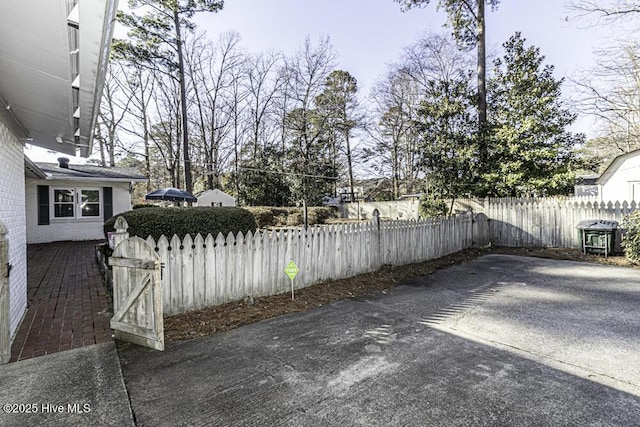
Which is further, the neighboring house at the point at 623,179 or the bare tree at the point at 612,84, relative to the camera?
the neighboring house at the point at 623,179

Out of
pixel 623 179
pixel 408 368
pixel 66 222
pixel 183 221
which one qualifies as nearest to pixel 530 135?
pixel 623 179

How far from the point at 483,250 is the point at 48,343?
33.9 ft

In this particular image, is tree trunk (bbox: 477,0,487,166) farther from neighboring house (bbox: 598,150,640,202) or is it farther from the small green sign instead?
the small green sign

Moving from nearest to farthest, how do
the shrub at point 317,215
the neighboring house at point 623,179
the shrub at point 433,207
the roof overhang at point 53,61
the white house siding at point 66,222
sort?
the roof overhang at point 53,61, the white house siding at point 66,222, the shrub at point 433,207, the neighboring house at point 623,179, the shrub at point 317,215

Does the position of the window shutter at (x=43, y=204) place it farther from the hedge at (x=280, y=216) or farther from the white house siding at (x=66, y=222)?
the hedge at (x=280, y=216)

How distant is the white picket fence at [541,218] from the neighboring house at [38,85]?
10.7 meters

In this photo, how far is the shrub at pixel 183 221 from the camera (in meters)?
5.91

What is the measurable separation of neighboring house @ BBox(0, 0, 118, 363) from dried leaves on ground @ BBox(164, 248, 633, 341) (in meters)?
1.69

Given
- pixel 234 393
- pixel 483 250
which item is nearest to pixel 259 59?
pixel 483 250

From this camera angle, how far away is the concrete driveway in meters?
2.18

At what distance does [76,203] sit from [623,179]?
22588mm

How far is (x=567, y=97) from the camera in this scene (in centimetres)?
1227

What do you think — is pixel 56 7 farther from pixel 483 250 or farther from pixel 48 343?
pixel 483 250

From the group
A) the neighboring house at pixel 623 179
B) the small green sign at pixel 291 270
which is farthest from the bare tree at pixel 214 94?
the neighboring house at pixel 623 179
